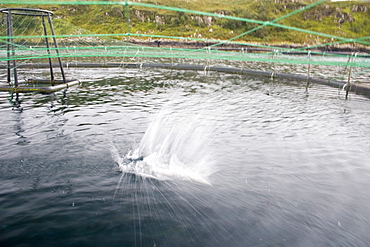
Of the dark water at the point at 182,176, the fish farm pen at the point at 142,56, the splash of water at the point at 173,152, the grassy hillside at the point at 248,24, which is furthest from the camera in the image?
the grassy hillside at the point at 248,24

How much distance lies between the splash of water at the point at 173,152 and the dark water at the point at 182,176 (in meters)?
0.04

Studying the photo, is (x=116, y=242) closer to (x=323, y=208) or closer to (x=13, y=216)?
(x=13, y=216)

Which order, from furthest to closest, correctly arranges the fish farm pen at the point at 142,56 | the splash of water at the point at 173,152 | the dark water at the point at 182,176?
the fish farm pen at the point at 142,56 < the splash of water at the point at 173,152 < the dark water at the point at 182,176

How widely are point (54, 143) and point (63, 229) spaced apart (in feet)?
15.3

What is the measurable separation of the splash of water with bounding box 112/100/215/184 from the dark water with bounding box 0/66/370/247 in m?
0.04

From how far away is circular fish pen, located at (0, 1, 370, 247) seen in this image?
5523mm

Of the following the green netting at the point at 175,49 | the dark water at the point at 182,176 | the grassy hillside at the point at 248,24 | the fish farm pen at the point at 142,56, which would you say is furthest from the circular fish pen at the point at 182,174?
the grassy hillside at the point at 248,24

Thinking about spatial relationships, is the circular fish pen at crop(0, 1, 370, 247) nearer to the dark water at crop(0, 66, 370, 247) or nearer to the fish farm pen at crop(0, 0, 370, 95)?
the dark water at crop(0, 66, 370, 247)

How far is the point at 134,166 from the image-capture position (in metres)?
8.05

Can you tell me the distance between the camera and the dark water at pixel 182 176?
5.52 m

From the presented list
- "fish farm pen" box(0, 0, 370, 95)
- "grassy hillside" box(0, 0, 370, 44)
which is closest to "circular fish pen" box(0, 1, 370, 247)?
"fish farm pen" box(0, 0, 370, 95)

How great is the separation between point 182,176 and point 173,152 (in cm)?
167

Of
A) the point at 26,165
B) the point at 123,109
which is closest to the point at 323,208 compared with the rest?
the point at 26,165

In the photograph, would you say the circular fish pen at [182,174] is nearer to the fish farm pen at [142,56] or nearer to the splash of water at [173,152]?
the splash of water at [173,152]
